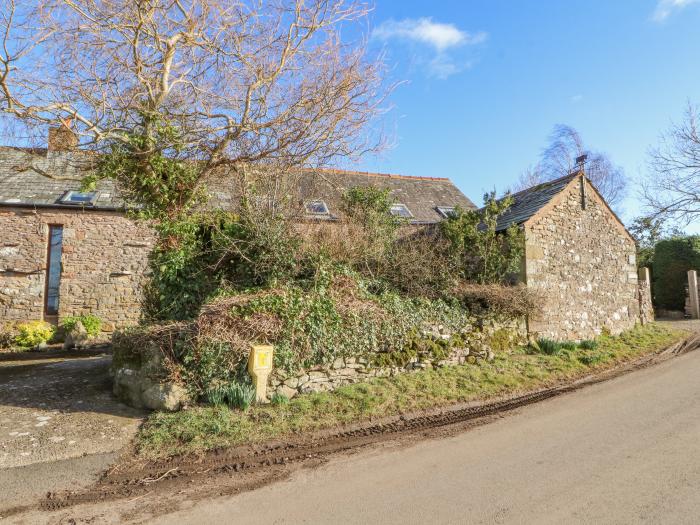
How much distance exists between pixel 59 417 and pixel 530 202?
1212 cm

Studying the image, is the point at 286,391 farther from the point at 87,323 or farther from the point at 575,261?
the point at 87,323

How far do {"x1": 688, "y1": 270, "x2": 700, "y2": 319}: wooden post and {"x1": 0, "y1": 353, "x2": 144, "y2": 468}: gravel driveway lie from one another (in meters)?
18.5

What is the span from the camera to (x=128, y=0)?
275 inches

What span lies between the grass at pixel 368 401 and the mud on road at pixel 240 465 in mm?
224

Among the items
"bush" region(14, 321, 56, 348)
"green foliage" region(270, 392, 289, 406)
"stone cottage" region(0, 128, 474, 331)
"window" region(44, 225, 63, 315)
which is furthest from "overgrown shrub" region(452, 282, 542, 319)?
"window" region(44, 225, 63, 315)

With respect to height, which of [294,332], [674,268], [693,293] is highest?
[674,268]

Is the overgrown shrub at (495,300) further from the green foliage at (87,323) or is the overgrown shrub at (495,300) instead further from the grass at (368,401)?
the green foliage at (87,323)

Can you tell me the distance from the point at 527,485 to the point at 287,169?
289 inches

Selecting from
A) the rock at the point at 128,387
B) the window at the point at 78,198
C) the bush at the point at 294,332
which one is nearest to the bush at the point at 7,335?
the window at the point at 78,198

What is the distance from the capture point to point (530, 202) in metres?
12.0

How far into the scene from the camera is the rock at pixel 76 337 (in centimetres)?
1225

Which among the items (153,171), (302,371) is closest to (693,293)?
(302,371)

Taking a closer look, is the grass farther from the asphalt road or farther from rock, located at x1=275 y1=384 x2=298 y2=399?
the asphalt road

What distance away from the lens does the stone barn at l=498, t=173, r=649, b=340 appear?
412 inches
